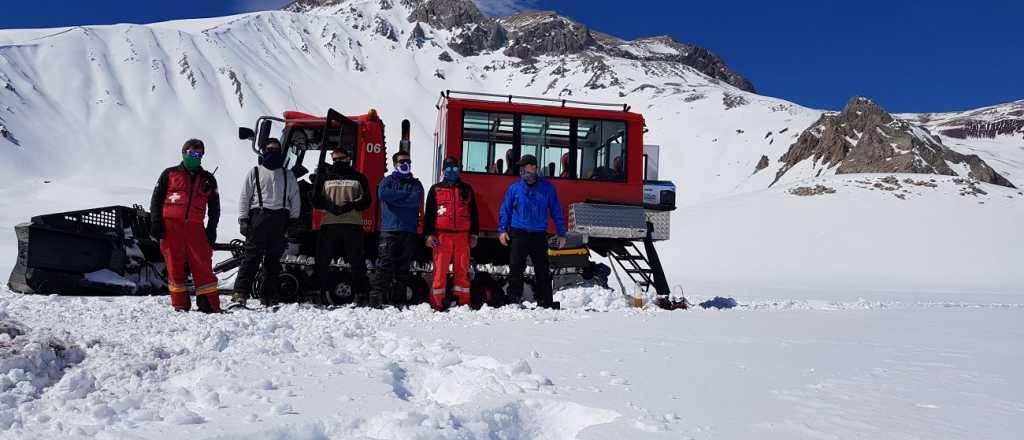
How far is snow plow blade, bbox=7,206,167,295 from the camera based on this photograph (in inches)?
268

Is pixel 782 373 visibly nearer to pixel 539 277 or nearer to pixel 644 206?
pixel 539 277

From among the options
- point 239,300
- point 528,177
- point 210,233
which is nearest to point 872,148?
point 528,177

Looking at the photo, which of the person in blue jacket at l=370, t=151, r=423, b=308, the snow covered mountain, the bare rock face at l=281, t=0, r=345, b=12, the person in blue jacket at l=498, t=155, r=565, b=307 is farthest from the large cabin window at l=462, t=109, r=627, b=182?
the bare rock face at l=281, t=0, r=345, b=12

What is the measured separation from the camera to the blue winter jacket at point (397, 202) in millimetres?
6824

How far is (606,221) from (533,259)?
1.00 m

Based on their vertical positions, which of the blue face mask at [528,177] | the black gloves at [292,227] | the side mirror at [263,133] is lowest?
the black gloves at [292,227]

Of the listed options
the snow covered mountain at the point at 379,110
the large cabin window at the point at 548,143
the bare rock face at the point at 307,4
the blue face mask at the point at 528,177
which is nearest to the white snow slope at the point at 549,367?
the blue face mask at the point at 528,177

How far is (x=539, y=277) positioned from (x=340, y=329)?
9.44 ft

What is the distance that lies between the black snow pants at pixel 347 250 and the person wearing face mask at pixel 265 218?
0.44 metres

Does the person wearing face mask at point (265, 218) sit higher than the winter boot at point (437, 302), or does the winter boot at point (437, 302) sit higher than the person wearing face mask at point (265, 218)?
the person wearing face mask at point (265, 218)

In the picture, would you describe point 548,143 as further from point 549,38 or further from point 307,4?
point 307,4

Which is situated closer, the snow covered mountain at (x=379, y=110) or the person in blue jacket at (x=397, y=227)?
the person in blue jacket at (x=397, y=227)

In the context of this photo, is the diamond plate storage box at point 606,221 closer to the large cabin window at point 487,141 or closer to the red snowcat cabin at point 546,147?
the red snowcat cabin at point 546,147

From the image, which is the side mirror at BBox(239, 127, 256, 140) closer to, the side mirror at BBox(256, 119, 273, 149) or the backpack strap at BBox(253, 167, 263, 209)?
the side mirror at BBox(256, 119, 273, 149)
